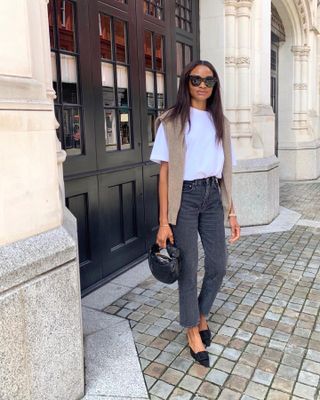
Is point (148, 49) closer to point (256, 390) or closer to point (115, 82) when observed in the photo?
point (115, 82)

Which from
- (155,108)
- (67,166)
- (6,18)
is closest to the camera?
(6,18)

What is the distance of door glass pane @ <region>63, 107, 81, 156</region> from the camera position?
3.74 m

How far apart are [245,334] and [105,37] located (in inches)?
122

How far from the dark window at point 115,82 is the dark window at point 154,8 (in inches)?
23.9

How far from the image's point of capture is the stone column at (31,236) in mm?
1961

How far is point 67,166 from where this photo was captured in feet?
12.1

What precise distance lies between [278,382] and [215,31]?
4.92 metres

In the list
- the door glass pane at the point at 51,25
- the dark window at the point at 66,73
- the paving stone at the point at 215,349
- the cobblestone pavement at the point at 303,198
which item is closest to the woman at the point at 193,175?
the paving stone at the point at 215,349

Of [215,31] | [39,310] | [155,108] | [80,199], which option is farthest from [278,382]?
[215,31]

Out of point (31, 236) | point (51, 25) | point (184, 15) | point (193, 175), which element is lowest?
point (31, 236)

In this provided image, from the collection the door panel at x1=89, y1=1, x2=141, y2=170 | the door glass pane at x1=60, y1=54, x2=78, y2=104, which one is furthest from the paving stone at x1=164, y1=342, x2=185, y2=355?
the door glass pane at x1=60, y1=54, x2=78, y2=104

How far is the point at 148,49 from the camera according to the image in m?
4.95

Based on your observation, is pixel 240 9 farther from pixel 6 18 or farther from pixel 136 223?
pixel 6 18

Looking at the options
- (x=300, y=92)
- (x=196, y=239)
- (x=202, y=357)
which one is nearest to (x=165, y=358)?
(x=202, y=357)
